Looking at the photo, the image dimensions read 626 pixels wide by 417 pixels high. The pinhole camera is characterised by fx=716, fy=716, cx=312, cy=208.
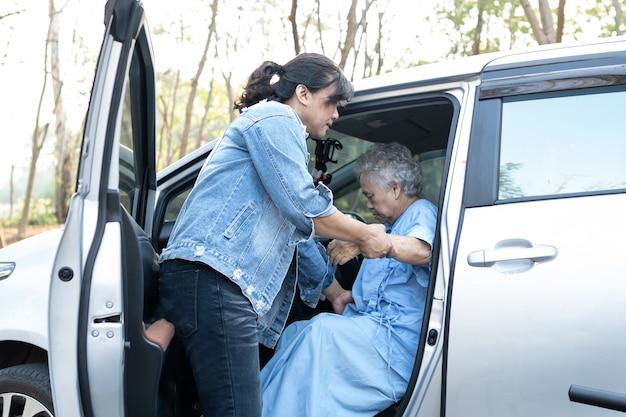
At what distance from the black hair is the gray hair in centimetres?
65

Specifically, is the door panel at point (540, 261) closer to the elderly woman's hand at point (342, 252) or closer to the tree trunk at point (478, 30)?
the elderly woman's hand at point (342, 252)

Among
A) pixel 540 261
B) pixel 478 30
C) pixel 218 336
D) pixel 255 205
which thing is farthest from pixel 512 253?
pixel 478 30

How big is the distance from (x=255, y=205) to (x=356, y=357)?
2.50 feet

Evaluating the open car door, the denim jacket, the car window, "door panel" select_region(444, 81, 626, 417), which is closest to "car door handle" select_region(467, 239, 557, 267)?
"door panel" select_region(444, 81, 626, 417)

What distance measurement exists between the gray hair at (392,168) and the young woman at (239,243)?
30.8 inches

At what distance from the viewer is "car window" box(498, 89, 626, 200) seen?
2273 mm

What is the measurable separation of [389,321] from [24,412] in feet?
4.47

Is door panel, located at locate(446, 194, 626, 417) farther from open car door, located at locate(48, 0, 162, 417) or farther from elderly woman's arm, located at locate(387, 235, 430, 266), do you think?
open car door, located at locate(48, 0, 162, 417)

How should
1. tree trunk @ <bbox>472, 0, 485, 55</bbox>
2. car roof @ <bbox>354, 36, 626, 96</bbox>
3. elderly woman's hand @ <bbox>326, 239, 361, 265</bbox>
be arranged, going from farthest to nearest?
tree trunk @ <bbox>472, 0, 485, 55</bbox>, elderly woman's hand @ <bbox>326, 239, 361, 265</bbox>, car roof @ <bbox>354, 36, 626, 96</bbox>

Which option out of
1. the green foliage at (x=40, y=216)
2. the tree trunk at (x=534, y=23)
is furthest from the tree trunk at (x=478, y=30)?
the green foliage at (x=40, y=216)

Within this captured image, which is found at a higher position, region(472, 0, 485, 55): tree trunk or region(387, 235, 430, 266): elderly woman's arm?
region(472, 0, 485, 55): tree trunk

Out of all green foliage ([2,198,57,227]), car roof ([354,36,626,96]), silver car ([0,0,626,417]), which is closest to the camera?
silver car ([0,0,626,417])

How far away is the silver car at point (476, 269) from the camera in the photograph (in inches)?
83.2

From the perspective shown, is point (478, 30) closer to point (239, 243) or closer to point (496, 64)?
point (496, 64)
